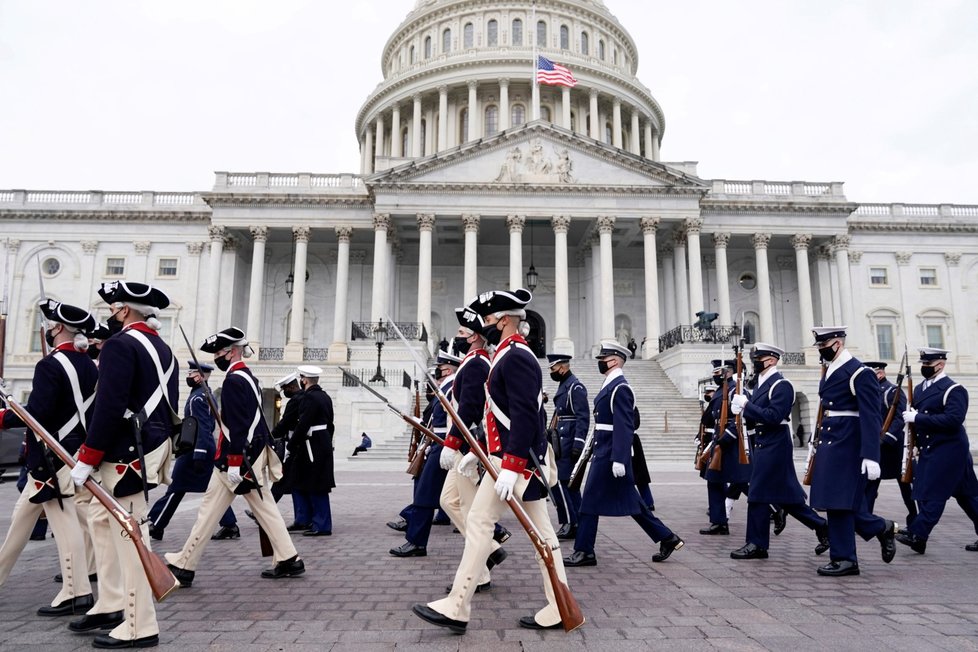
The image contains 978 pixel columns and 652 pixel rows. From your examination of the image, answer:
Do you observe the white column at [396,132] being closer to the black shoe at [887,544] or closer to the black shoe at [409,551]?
the black shoe at [409,551]

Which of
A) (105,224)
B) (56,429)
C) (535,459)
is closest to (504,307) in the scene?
(535,459)

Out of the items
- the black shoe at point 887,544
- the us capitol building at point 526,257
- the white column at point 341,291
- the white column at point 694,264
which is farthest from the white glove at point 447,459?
the white column at point 694,264

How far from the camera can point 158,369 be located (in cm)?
523

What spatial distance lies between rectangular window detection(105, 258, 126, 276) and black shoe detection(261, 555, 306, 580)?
132ft

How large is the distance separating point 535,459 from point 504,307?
123cm

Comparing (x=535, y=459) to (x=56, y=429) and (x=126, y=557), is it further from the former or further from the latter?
(x=56, y=429)

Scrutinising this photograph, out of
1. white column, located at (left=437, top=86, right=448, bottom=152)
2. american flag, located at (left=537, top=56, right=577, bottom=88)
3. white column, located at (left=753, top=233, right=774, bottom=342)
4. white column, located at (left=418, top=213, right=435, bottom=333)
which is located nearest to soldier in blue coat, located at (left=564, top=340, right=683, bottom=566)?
white column, located at (left=418, top=213, right=435, bottom=333)

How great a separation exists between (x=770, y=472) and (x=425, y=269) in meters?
30.0

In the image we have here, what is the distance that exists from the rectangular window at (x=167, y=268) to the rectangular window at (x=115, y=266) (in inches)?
80.6

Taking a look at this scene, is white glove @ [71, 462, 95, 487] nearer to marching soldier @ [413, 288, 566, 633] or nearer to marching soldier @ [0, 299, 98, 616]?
marching soldier @ [0, 299, 98, 616]

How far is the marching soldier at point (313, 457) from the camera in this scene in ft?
30.7

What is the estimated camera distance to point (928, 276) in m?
43.2

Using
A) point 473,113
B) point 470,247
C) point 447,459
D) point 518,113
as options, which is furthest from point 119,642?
point 518,113

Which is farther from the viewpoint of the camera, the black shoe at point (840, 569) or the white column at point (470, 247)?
the white column at point (470, 247)
